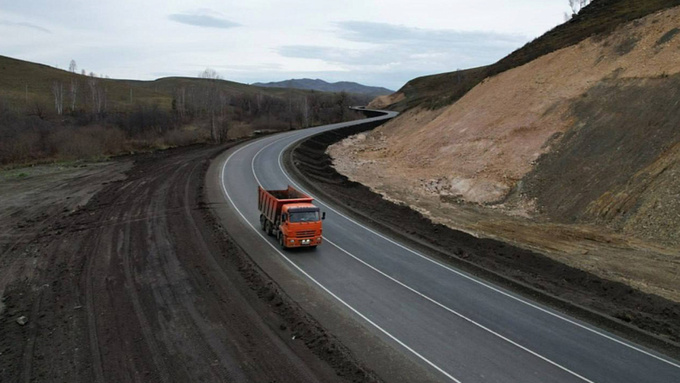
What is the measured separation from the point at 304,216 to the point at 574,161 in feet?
61.5

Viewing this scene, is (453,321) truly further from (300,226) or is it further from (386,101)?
(386,101)

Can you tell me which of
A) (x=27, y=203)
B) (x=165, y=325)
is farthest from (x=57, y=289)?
(x=27, y=203)

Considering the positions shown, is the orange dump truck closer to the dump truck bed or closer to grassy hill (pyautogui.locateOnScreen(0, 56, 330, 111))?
the dump truck bed

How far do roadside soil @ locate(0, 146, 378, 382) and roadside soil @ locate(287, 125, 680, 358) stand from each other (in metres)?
8.51

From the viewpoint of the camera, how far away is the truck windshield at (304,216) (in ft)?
70.8

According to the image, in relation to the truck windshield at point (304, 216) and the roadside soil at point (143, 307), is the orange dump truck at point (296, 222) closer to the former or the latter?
the truck windshield at point (304, 216)

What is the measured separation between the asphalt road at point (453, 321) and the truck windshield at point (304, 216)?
1.62 metres

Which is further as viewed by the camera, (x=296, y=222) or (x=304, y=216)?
(x=304, y=216)

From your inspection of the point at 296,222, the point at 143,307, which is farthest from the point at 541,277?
the point at 143,307

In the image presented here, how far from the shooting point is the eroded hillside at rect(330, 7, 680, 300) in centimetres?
2205

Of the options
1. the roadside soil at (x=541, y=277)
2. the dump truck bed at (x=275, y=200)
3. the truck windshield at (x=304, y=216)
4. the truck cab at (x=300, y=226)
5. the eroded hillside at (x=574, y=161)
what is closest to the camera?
the roadside soil at (x=541, y=277)

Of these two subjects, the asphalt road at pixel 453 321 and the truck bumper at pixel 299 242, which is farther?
the truck bumper at pixel 299 242

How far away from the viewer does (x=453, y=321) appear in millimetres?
15367

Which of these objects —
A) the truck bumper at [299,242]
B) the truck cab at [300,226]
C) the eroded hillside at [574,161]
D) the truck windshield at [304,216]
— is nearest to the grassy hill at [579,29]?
the eroded hillside at [574,161]
